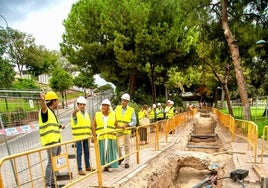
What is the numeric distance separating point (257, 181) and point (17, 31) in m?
39.9

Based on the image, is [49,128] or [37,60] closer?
[49,128]

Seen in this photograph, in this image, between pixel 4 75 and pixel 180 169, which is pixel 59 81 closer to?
pixel 4 75

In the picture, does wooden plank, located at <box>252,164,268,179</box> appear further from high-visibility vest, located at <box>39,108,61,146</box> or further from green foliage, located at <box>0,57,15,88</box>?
green foliage, located at <box>0,57,15,88</box>

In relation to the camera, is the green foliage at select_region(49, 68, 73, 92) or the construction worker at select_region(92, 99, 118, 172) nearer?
the construction worker at select_region(92, 99, 118, 172)

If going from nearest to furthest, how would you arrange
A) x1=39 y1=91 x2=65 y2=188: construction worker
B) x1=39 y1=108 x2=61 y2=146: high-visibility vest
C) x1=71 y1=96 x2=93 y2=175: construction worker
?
x1=39 y1=91 x2=65 y2=188: construction worker → x1=39 y1=108 x2=61 y2=146: high-visibility vest → x1=71 y1=96 x2=93 y2=175: construction worker

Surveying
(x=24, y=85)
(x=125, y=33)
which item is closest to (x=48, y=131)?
(x=125, y=33)

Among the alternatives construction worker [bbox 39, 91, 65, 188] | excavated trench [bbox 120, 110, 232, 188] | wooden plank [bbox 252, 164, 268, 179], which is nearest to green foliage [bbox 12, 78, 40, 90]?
excavated trench [bbox 120, 110, 232, 188]

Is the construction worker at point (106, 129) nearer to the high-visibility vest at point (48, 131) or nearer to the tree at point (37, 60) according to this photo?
the high-visibility vest at point (48, 131)

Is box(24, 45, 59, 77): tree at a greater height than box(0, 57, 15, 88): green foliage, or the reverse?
box(24, 45, 59, 77): tree

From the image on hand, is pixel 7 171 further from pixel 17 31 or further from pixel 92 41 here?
pixel 17 31

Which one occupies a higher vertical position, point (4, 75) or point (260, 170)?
point (4, 75)

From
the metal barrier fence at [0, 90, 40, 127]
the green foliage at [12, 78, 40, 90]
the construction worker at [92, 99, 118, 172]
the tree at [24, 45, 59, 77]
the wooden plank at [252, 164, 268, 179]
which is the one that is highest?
the tree at [24, 45, 59, 77]

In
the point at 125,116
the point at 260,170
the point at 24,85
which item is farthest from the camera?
the point at 24,85

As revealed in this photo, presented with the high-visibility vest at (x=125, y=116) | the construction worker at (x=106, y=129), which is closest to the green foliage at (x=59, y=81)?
the high-visibility vest at (x=125, y=116)
